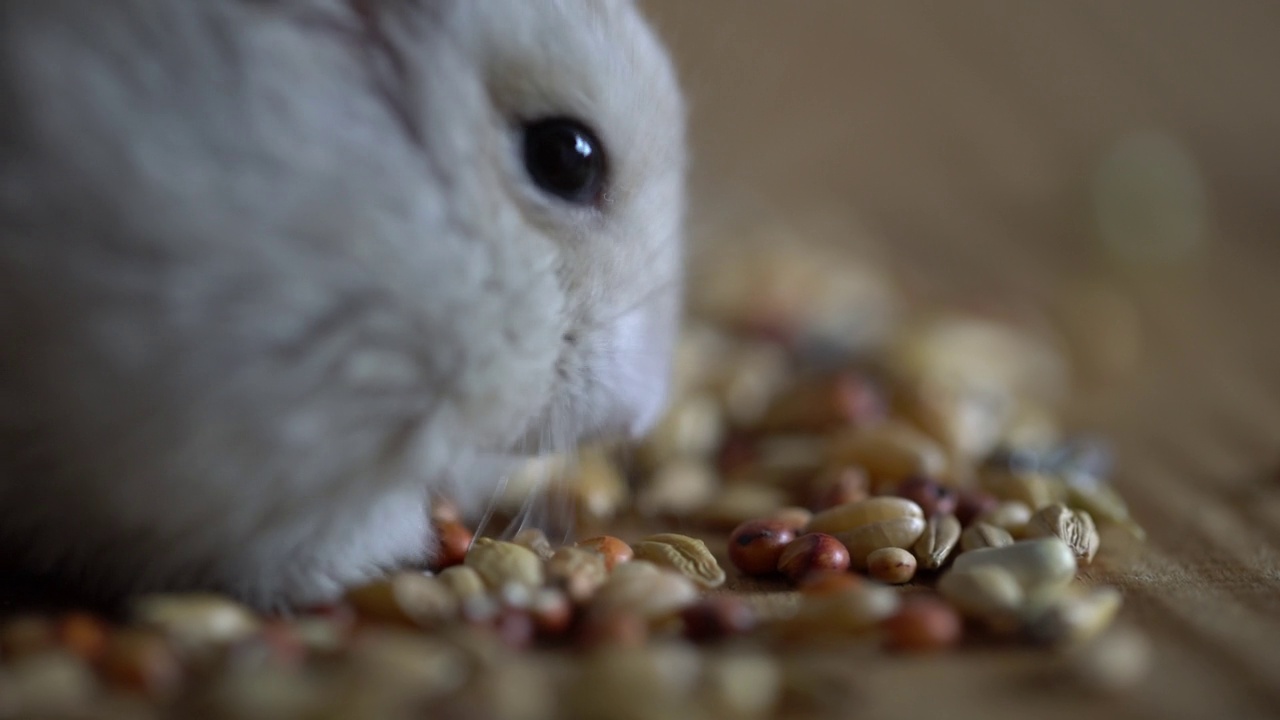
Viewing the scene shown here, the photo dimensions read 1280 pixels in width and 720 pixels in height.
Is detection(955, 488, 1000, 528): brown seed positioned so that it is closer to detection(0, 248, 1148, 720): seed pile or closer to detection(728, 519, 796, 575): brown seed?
detection(0, 248, 1148, 720): seed pile

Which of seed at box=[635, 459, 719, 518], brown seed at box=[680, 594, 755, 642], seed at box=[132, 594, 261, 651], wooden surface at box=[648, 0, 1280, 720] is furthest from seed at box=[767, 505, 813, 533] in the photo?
wooden surface at box=[648, 0, 1280, 720]

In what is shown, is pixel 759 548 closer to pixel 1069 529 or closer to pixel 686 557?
pixel 686 557

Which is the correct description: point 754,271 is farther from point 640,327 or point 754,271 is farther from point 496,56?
point 496,56

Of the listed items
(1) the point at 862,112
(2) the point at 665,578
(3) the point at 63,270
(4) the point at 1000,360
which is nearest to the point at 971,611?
(2) the point at 665,578

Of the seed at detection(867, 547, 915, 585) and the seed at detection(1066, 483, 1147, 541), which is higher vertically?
the seed at detection(1066, 483, 1147, 541)

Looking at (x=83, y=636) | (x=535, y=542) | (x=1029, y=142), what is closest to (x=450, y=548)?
(x=535, y=542)
